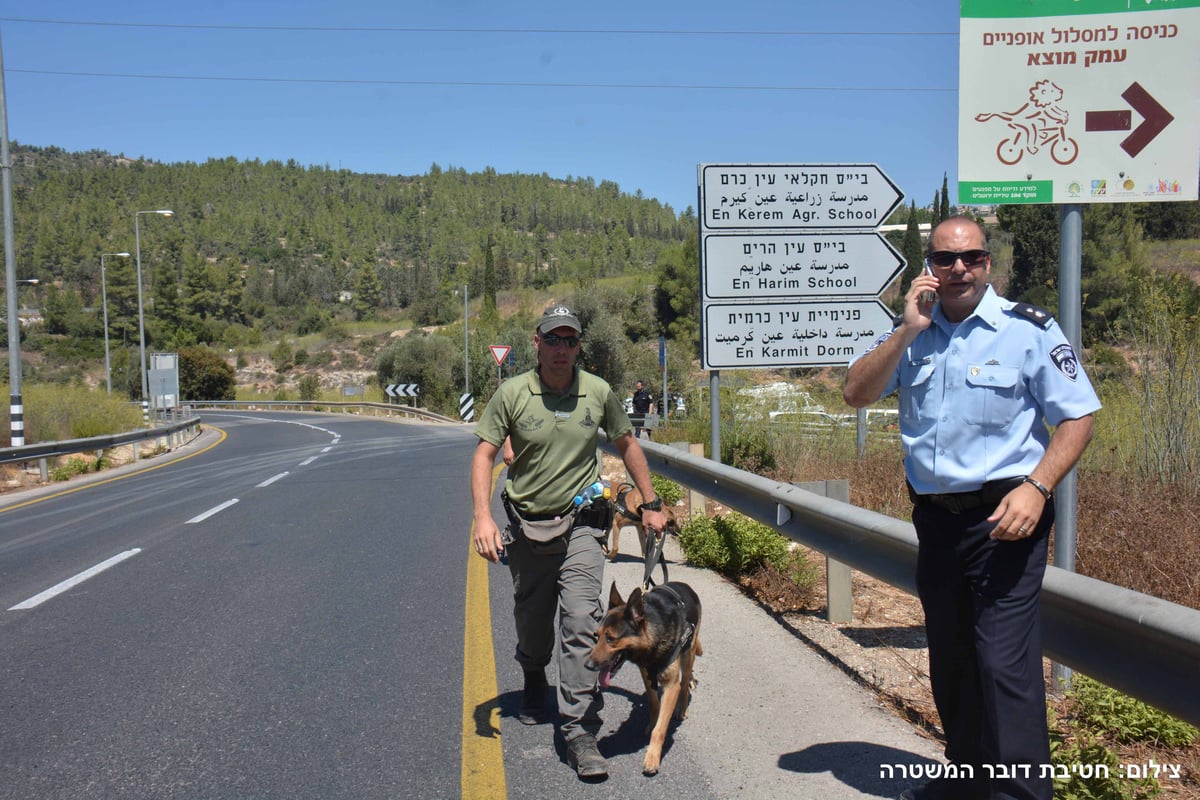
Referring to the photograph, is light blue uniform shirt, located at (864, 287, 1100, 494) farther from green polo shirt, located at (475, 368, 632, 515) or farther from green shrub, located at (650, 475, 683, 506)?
green shrub, located at (650, 475, 683, 506)

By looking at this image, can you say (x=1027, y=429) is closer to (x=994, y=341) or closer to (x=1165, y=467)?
(x=994, y=341)

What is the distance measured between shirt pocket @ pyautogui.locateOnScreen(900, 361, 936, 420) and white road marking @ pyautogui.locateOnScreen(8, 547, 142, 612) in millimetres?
6629

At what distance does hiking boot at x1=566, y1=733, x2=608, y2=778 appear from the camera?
3.79m

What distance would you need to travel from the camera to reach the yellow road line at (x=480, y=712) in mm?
3798

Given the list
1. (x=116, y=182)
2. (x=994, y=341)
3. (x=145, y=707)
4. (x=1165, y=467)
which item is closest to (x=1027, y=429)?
(x=994, y=341)

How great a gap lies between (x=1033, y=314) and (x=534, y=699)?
285cm

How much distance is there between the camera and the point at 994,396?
3004 mm

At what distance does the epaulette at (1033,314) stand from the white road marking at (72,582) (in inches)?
278

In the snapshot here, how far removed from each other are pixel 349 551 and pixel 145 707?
436 centimetres

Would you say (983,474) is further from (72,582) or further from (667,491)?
(667,491)

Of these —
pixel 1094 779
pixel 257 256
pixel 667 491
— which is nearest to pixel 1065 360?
pixel 1094 779

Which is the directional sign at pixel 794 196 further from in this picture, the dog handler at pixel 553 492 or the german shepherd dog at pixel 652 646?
the german shepherd dog at pixel 652 646

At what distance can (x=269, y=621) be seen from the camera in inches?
253

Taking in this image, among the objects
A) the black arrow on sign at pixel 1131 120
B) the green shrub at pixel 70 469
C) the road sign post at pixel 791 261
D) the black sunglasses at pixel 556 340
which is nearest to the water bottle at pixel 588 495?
the black sunglasses at pixel 556 340
